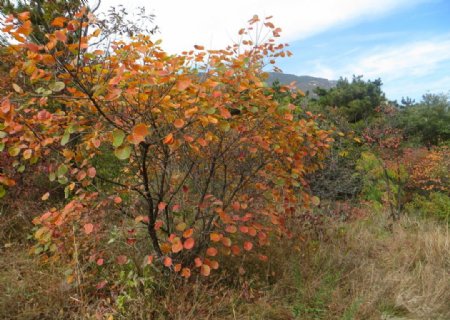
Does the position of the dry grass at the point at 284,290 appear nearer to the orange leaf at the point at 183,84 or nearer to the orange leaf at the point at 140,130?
the orange leaf at the point at 140,130

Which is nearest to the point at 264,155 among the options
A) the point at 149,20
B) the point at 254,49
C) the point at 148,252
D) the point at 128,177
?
the point at 254,49

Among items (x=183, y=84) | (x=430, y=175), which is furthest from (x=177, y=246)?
(x=430, y=175)

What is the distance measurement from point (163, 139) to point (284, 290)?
1.66 meters

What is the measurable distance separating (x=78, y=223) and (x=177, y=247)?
1.15 m

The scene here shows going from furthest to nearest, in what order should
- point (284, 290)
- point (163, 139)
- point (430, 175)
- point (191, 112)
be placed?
point (430, 175) → point (284, 290) → point (163, 139) → point (191, 112)

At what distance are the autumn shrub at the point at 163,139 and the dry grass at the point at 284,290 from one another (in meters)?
0.26

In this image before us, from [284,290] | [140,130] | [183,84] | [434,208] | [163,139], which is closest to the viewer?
[140,130]

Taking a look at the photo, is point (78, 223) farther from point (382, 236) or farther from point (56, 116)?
point (382, 236)

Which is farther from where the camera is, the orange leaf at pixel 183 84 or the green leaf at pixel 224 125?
the green leaf at pixel 224 125

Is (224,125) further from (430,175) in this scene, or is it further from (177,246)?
(430,175)

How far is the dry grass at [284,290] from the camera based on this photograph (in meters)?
2.32

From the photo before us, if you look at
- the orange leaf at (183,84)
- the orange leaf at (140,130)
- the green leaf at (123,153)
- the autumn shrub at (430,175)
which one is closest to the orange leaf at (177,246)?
the green leaf at (123,153)

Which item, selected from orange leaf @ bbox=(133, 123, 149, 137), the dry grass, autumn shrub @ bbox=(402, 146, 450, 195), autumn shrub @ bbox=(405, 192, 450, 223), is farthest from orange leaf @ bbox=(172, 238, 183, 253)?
autumn shrub @ bbox=(402, 146, 450, 195)

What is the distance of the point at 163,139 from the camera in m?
1.94
